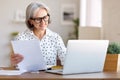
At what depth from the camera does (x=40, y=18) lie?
2559 millimetres

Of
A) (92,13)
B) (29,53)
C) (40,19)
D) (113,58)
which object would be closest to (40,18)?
(40,19)

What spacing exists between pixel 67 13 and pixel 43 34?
398 centimetres

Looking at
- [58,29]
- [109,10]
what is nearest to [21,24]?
[58,29]

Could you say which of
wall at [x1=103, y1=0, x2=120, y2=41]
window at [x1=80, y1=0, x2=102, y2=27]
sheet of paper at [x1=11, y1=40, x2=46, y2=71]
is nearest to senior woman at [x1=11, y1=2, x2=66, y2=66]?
sheet of paper at [x1=11, y1=40, x2=46, y2=71]

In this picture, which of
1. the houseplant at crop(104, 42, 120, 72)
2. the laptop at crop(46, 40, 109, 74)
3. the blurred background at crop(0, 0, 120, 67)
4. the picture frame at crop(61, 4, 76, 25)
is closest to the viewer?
the laptop at crop(46, 40, 109, 74)

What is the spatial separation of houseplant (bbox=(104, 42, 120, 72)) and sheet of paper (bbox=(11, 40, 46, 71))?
471 mm

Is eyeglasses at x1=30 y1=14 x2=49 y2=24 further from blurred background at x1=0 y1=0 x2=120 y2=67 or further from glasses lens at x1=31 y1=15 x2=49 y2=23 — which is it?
blurred background at x1=0 y1=0 x2=120 y2=67

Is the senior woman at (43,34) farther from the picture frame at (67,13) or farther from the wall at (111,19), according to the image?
the picture frame at (67,13)

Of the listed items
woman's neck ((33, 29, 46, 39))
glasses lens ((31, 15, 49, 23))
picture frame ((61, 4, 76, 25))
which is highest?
picture frame ((61, 4, 76, 25))

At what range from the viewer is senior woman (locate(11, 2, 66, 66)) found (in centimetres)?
257

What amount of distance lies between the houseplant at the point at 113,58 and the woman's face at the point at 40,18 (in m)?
0.57

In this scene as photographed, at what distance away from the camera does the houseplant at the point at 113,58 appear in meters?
2.22

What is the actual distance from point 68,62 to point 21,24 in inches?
181

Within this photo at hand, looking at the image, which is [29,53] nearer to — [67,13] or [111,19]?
[111,19]
